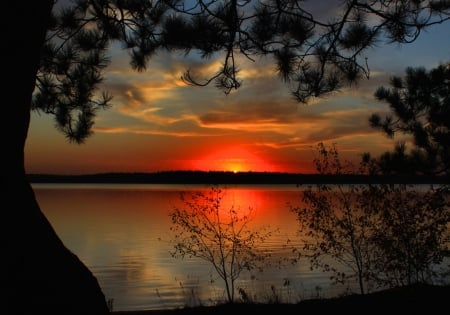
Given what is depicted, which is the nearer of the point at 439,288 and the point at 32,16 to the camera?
the point at 32,16

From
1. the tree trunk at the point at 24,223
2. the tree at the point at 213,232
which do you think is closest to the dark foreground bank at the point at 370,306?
the tree at the point at 213,232

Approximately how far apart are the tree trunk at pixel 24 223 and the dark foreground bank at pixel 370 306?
1.81 meters

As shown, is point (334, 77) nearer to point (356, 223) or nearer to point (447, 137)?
point (447, 137)

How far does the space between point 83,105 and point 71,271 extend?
2.80m

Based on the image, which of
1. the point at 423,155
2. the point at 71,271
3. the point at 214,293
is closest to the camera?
the point at 71,271

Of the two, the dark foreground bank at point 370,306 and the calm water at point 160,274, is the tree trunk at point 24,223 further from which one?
the calm water at point 160,274

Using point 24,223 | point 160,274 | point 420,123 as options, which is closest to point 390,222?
point 420,123

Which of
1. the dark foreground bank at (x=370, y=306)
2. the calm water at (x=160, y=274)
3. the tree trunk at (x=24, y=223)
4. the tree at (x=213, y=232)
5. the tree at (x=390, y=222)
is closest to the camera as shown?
the tree trunk at (x=24, y=223)

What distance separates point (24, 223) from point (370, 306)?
9.47ft

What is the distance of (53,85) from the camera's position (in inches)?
208

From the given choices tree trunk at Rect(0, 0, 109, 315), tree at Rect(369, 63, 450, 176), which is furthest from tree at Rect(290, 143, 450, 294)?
tree trunk at Rect(0, 0, 109, 315)

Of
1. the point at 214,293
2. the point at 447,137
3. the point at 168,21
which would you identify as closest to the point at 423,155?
the point at 447,137

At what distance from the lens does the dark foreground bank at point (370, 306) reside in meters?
4.22

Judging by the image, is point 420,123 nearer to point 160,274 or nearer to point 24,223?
point 24,223
